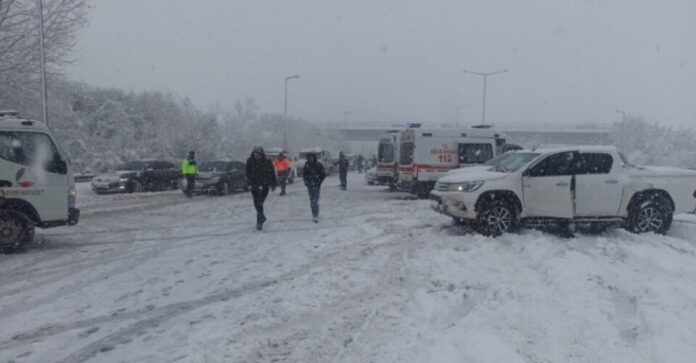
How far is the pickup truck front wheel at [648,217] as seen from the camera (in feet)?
38.5

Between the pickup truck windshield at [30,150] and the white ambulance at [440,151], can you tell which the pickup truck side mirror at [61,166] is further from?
the white ambulance at [440,151]

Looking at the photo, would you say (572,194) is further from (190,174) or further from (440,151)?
(190,174)

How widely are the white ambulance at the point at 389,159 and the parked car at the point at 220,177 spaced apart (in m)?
5.91

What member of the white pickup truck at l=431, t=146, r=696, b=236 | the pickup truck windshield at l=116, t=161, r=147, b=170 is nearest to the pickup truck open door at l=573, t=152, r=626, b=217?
the white pickup truck at l=431, t=146, r=696, b=236

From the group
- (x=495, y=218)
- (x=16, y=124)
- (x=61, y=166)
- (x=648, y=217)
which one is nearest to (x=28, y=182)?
(x=61, y=166)

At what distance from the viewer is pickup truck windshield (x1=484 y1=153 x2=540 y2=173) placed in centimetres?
1211

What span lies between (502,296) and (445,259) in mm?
2255

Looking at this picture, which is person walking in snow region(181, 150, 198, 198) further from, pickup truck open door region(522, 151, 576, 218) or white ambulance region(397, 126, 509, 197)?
pickup truck open door region(522, 151, 576, 218)

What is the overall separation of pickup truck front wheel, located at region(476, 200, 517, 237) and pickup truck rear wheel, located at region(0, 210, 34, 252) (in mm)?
8222

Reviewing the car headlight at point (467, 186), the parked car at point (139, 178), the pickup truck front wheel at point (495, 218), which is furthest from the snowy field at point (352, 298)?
the parked car at point (139, 178)

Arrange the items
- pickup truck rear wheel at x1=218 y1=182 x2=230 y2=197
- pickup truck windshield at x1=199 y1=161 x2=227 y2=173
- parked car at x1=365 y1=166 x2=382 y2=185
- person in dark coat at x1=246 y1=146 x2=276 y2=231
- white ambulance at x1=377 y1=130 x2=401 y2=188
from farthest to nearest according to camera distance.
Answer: parked car at x1=365 y1=166 x2=382 y2=185 < pickup truck windshield at x1=199 y1=161 x2=227 y2=173 < pickup truck rear wheel at x1=218 y1=182 x2=230 y2=197 < white ambulance at x1=377 y1=130 x2=401 y2=188 < person in dark coat at x1=246 y1=146 x2=276 y2=231

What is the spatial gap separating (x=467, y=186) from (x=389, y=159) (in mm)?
12650

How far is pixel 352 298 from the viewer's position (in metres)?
7.04

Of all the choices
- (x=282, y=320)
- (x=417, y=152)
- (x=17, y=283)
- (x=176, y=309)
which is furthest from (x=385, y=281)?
(x=417, y=152)
